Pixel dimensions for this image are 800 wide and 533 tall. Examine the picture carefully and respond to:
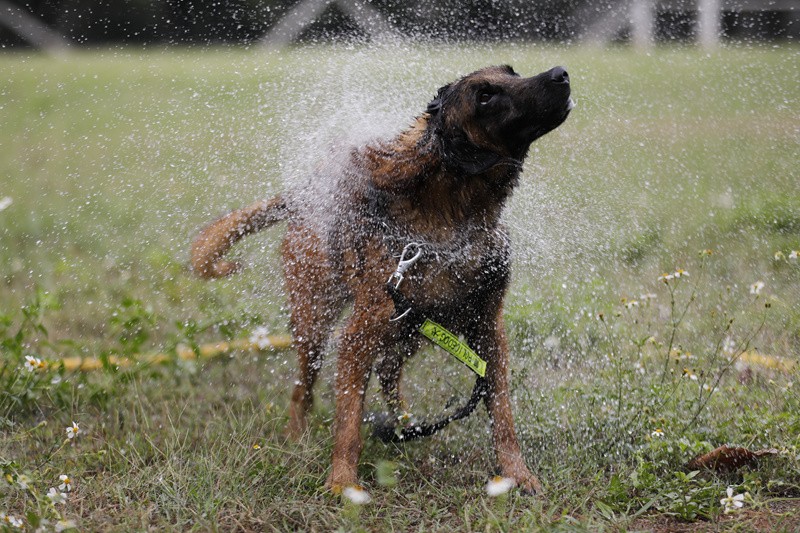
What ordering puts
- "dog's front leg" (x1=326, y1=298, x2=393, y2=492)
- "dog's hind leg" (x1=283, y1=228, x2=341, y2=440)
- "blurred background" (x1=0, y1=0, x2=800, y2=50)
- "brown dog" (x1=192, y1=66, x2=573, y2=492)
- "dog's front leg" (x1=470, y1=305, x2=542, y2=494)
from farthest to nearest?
"blurred background" (x1=0, y1=0, x2=800, y2=50), "dog's hind leg" (x1=283, y1=228, x2=341, y2=440), "dog's front leg" (x1=470, y1=305, x2=542, y2=494), "dog's front leg" (x1=326, y1=298, x2=393, y2=492), "brown dog" (x1=192, y1=66, x2=573, y2=492)

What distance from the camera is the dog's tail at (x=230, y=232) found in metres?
3.71

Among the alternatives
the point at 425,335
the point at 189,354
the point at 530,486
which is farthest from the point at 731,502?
the point at 189,354

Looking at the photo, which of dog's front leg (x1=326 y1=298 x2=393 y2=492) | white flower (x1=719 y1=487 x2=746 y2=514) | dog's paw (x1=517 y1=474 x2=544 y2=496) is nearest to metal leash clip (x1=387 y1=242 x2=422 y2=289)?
dog's front leg (x1=326 y1=298 x2=393 y2=492)

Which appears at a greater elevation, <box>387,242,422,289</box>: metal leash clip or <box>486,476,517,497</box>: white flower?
<box>387,242,422,289</box>: metal leash clip

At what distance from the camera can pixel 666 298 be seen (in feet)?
15.2

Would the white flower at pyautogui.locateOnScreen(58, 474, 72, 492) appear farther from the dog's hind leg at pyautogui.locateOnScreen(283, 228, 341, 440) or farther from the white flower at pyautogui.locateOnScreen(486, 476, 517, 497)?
the white flower at pyautogui.locateOnScreen(486, 476, 517, 497)

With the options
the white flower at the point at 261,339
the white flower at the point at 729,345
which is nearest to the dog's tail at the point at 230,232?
the white flower at the point at 261,339

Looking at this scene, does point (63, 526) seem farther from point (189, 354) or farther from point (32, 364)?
point (189, 354)

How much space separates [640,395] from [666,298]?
1394 millimetres

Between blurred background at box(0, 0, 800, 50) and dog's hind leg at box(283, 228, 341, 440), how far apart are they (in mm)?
4935

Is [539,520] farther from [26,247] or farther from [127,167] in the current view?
[127,167]

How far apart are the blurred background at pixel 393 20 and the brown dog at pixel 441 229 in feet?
16.9

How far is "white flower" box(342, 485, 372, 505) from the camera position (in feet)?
8.70

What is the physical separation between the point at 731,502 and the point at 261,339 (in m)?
2.17
